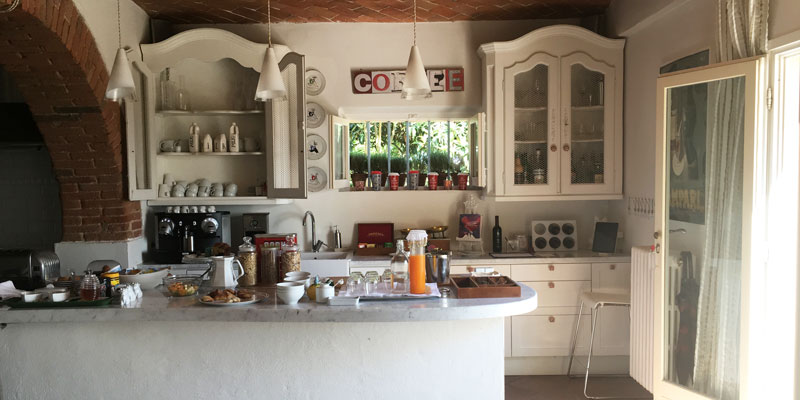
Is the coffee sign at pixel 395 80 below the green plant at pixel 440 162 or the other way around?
the other way around

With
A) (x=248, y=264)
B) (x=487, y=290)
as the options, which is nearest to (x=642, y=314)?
(x=487, y=290)

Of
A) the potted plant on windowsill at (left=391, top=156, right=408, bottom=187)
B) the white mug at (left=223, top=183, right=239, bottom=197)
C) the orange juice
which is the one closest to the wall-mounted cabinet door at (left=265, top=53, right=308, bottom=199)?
the white mug at (left=223, top=183, right=239, bottom=197)

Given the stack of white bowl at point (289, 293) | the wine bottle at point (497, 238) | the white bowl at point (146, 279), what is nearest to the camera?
the stack of white bowl at point (289, 293)

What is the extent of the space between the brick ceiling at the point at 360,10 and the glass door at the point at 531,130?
53 cm

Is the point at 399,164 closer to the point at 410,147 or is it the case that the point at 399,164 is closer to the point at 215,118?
the point at 410,147

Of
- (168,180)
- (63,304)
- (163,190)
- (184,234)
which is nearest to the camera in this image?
(63,304)

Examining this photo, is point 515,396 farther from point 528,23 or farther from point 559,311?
point 528,23

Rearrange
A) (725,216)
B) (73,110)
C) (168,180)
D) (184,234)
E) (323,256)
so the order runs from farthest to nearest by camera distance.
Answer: (323,256) → (168,180) → (184,234) → (73,110) → (725,216)

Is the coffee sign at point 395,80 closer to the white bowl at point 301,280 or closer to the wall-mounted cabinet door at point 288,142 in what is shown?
the wall-mounted cabinet door at point 288,142

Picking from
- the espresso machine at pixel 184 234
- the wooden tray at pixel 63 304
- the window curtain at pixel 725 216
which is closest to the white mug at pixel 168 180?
the espresso machine at pixel 184 234

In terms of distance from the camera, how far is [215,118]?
5.05 m

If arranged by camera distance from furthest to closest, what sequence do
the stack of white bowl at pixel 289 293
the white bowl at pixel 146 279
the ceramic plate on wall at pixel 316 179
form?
the ceramic plate on wall at pixel 316 179
the white bowl at pixel 146 279
the stack of white bowl at pixel 289 293

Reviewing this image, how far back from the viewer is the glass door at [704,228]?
3.17 metres

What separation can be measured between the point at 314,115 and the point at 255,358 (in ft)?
8.85
